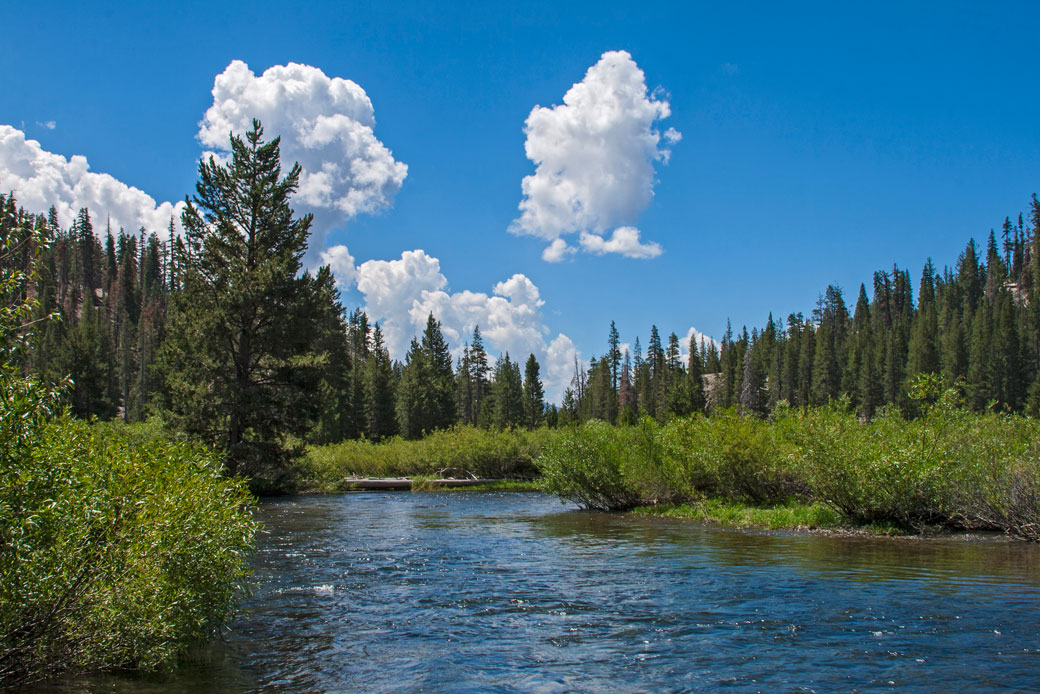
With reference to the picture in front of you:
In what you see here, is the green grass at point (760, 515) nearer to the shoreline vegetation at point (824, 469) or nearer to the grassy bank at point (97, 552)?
the shoreline vegetation at point (824, 469)

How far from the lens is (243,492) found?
34.5ft

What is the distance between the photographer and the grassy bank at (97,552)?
6.63 metres

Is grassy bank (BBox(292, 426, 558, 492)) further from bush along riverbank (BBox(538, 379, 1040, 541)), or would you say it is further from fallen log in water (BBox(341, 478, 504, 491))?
bush along riverbank (BBox(538, 379, 1040, 541))

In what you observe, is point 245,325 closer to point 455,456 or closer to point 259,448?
point 259,448

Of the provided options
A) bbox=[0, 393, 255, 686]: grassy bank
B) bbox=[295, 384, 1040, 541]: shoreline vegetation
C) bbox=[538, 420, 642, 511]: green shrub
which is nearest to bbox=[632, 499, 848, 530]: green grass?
bbox=[295, 384, 1040, 541]: shoreline vegetation

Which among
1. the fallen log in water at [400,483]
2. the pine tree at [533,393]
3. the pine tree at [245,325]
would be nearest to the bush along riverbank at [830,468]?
the pine tree at [245,325]

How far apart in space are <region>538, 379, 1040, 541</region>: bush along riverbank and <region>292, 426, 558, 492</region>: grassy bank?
2069cm

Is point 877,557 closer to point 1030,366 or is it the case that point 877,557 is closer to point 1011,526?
point 1011,526

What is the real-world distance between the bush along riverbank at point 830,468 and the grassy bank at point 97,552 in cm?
1754

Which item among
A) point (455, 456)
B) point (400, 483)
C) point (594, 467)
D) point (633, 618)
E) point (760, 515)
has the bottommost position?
point (400, 483)

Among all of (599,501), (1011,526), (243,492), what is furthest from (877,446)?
(243,492)

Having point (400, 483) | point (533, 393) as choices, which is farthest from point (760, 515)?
point (533, 393)

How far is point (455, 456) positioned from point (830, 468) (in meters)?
35.2

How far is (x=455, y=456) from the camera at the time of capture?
2083 inches
